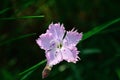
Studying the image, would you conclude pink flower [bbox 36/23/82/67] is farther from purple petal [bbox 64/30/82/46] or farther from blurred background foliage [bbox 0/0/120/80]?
blurred background foliage [bbox 0/0/120/80]

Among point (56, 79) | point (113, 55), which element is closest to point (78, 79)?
point (56, 79)

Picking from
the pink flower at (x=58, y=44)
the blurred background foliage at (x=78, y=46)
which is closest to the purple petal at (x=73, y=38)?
the pink flower at (x=58, y=44)

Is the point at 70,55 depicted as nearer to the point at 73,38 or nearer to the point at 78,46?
the point at 73,38

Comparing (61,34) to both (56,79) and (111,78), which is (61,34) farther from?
(111,78)

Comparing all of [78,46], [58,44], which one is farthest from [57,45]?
[78,46]

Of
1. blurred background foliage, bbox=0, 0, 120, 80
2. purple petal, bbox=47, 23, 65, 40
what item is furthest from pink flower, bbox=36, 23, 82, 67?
blurred background foliage, bbox=0, 0, 120, 80

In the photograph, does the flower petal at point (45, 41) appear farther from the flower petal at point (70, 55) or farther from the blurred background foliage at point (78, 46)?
the blurred background foliage at point (78, 46)

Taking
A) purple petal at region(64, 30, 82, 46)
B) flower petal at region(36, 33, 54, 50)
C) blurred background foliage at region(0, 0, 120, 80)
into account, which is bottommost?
blurred background foliage at region(0, 0, 120, 80)
